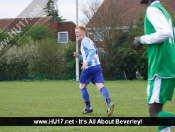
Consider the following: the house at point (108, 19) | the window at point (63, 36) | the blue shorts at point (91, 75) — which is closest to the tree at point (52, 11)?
the window at point (63, 36)

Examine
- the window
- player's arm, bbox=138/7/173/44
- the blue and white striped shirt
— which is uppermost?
the window

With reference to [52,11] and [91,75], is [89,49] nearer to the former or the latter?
[91,75]

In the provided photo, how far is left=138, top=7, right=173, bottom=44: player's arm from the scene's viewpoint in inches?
205

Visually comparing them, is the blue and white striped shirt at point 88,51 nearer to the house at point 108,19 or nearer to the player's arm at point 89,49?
the player's arm at point 89,49

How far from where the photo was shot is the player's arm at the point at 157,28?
17.1 ft

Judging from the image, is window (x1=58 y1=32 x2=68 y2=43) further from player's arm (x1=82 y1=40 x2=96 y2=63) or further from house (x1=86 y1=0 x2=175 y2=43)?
player's arm (x1=82 y1=40 x2=96 y2=63)

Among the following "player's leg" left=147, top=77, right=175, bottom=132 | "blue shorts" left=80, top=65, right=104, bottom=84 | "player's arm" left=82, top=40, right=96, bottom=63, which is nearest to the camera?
"player's leg" left=147, top=77, right=175, bottom=132

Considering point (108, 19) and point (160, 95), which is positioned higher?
point (108, 19)

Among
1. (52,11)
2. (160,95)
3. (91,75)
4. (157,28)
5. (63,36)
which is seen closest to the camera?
(157,28)

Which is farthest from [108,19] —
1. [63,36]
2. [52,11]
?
[52,11]

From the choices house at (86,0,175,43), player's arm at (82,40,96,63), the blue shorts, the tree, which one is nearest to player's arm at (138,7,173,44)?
player's arm at (82,40,96,63)

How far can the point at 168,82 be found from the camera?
5.44m

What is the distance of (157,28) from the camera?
527 centimetres

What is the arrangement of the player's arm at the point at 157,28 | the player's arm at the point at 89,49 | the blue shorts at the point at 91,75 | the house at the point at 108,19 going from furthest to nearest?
the house at the point at 108,19
the blue shorts at the point at 91,75
the player's arm at the point at 89,49
the player's arm at the point at 157,28
